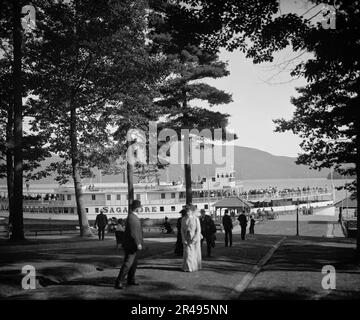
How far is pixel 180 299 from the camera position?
8.30m

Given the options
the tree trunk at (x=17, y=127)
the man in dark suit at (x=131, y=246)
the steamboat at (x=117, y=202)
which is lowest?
the steamboat at (x=117, y=202)

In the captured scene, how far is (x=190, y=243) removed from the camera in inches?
469

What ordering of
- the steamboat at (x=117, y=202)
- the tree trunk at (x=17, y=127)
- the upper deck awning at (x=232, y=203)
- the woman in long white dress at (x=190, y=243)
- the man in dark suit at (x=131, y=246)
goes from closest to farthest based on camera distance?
the man in dark suit at (x=131, y=246)
the woman in long white dress at (x=190, y=243)
the tree trunk at (x=17, y=127)
the upper deck awning at (x=232, y=203)
the steamboat at (x=117, y=202)

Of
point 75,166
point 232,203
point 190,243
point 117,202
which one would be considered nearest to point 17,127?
point 75,166

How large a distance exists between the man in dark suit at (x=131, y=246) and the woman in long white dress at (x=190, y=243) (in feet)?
7.89

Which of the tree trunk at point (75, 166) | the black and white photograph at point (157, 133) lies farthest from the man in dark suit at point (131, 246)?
the tree trunk at point (75, 166)

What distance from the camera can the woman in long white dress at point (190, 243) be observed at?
1166 centimetres

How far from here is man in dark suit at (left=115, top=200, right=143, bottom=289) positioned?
30.0 ft

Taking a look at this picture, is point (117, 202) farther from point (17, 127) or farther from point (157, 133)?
point (17, 127)

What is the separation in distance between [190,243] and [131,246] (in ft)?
9.91

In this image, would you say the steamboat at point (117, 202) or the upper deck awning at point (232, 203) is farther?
the steamboat at point (117, 202)

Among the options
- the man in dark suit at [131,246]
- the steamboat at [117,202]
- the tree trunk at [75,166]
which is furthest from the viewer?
the steamboat at [117,202]

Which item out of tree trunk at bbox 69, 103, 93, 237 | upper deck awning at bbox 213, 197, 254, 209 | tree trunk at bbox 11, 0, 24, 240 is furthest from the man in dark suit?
upper deck awning at bbox 213, 197, 254, 209

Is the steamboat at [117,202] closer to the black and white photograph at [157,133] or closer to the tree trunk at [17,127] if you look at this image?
the black and white photograph at [157,133]
